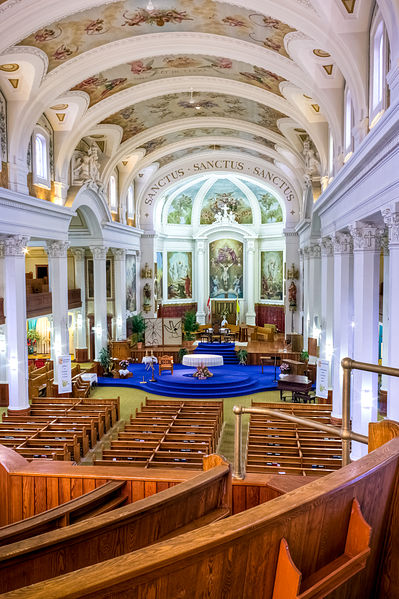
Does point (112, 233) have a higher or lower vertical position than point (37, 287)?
higher

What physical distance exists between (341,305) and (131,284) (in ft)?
51.8

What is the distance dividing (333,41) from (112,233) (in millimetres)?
15031

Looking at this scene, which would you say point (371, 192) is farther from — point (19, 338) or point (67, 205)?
point (67, 205)

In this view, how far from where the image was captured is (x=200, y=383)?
63.3 feet

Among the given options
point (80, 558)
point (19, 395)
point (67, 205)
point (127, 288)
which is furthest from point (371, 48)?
point (127, 288)

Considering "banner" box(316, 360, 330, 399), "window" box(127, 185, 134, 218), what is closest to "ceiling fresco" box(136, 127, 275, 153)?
"window" box(127, 185, 134, 218)

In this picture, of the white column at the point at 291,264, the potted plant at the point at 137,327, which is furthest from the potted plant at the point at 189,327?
the white column at the point at 291,264

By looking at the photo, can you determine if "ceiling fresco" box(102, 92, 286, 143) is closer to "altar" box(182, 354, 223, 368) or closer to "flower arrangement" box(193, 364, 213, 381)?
"altar" box(182, 354, 223, 368)

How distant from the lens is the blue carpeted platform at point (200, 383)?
62.1 ft

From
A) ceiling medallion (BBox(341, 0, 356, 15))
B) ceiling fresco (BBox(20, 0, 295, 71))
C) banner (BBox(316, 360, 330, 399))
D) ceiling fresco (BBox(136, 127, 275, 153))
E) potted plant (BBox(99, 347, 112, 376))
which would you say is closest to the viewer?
ceiling medallion (BBox(341, 0, 356, 15))

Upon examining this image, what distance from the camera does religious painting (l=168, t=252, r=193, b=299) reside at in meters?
32.0

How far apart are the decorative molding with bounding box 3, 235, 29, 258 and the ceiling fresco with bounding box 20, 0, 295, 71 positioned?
464 cm

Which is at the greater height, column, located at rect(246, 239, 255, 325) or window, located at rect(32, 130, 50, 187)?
window, located at rect(32, 130, 50, 187)

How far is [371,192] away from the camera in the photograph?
912 cm
